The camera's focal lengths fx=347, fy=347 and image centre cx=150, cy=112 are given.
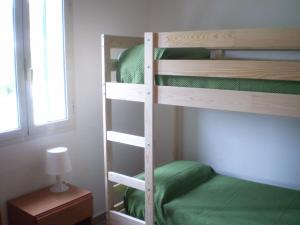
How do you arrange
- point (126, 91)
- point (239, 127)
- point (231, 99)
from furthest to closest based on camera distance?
point (239, 127), point (126, 91), point (231, 99)

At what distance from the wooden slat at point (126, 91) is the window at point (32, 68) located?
47 centimetres

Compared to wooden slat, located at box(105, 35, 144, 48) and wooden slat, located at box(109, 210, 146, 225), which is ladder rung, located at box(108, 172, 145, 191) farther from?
wooden slat, located at box(105, 35, 144, 48)

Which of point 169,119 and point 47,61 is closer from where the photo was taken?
point 47,61

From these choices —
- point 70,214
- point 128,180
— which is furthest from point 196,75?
point 70,214

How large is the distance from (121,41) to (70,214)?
1353 millimetres

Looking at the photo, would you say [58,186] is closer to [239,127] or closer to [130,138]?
[130,138]

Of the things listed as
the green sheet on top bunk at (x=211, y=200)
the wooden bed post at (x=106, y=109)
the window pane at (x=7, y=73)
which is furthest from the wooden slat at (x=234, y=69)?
the window pane at (x=7, y=73)

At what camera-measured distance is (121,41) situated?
2.71m

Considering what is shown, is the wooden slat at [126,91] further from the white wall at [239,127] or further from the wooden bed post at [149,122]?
the white wall at [239,127]

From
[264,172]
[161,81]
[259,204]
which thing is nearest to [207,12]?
[161,81]

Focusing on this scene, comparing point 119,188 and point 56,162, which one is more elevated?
point 56,162

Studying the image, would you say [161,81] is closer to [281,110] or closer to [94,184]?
[281,110]

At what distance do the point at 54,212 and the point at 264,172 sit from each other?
181 centimetres

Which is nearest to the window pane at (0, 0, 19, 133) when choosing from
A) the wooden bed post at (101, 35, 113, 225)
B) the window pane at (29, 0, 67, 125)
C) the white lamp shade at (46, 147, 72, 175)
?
the window pane at (29, 0, 67, 125)
